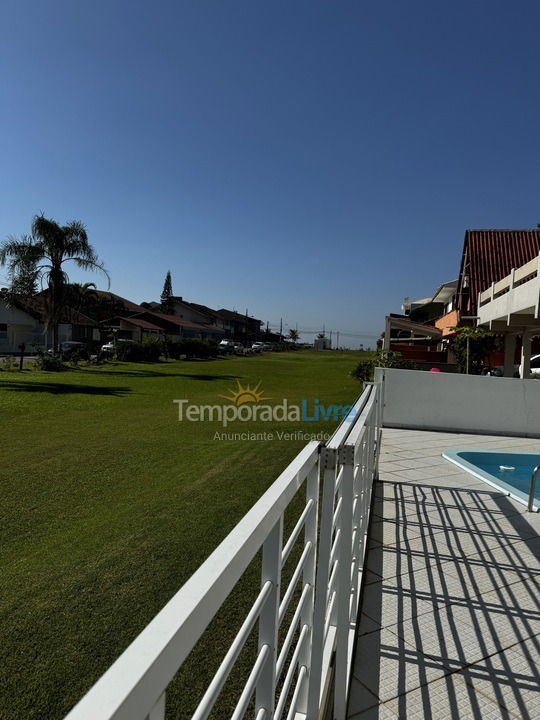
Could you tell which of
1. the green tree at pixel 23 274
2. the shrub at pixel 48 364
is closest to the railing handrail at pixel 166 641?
the shrub at pixel 48 364

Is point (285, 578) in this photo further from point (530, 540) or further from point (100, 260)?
point (100, 260)

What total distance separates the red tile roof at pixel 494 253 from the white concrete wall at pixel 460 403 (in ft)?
42.9

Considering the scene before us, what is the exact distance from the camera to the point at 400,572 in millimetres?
3656

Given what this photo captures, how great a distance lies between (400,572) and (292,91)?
13.2 meters

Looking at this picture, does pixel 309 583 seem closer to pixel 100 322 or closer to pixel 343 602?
pixel 343 602

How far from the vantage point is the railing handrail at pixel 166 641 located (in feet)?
1.62

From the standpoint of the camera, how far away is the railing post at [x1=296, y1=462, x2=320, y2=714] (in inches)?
69.2

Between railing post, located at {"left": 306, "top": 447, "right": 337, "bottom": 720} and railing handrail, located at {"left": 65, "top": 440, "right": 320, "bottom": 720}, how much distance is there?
0.73m

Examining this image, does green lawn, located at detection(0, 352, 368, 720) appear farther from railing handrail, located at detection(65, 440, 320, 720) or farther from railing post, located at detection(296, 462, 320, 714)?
railing handrail, located at detection(65, 440, 320, 720)

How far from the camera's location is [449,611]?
311 cm

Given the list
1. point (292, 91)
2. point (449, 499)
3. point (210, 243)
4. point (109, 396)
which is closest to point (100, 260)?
point (210, 243)

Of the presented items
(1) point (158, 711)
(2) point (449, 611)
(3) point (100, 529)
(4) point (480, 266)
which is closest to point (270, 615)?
(1) point (158, 711)

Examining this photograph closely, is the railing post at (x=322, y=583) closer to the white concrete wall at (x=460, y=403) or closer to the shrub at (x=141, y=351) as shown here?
the white concrete wall at (x=460, y=403)

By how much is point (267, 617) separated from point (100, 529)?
3.60m
